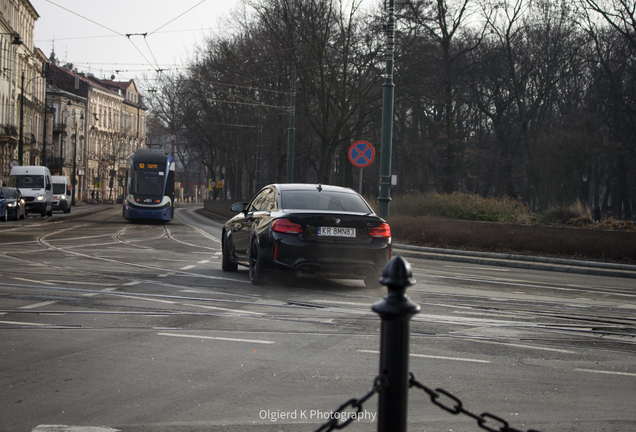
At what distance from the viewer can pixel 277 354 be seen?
234 inches

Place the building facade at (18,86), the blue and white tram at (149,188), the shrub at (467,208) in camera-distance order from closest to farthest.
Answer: the shrub at (467,208), the blue and white tram at (149,188), the building facade at (18,86)

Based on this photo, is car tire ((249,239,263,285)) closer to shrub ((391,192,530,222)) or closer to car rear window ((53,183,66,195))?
shrub ((391,192,530,222))

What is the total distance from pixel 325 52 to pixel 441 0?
30.0 feet

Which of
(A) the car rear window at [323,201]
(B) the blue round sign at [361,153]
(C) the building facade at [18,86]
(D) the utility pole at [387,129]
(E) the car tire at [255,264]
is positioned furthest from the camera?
(C) the building facade at [18,86]

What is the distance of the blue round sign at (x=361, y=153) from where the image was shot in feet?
67.0

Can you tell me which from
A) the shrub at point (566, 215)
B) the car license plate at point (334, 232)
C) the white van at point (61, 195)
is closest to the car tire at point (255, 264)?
the car license plate at point (334, 232)

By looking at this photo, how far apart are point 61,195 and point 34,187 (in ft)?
29.9

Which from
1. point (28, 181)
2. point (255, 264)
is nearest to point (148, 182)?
point (28, 181)

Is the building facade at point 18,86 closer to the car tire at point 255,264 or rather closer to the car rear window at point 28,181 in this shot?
the car rear window at point 28,181

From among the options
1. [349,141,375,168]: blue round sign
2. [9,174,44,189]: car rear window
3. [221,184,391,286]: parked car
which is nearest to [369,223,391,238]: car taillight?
[221,184,391,286]: parked car

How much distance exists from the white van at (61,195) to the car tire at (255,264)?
4005 centimetres

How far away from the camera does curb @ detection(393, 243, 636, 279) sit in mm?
17125

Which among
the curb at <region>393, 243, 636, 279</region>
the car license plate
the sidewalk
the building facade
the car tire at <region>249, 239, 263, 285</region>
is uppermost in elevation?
the building facade

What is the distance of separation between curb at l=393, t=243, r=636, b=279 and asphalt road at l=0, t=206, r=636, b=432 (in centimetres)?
591
